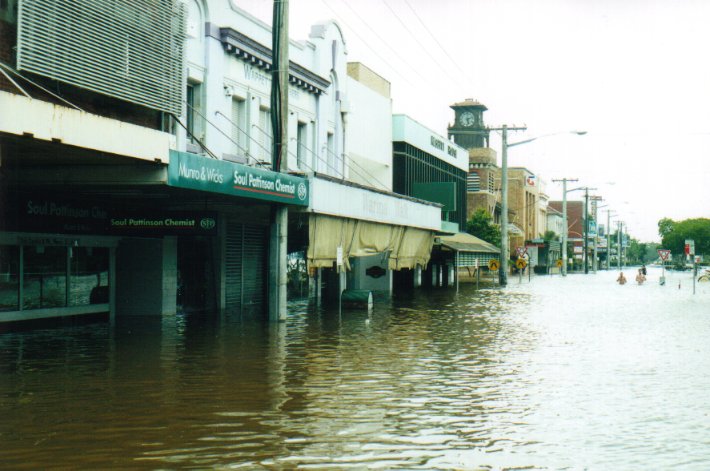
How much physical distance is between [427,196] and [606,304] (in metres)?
15.8

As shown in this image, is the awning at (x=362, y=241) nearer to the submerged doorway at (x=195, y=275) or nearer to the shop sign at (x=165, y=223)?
the submerged doorway at (x=195, y=275)

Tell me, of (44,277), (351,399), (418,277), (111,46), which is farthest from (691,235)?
(351,399)

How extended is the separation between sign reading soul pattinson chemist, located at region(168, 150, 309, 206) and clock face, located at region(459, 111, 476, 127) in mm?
83755

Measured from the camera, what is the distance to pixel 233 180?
19344 millimetres

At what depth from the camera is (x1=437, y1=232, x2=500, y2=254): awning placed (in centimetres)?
4997

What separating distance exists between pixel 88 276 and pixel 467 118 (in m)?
86.8

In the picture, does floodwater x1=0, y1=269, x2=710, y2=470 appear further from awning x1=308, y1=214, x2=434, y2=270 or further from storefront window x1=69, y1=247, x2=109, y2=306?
awning x1=308, y1=214, x2=434, y2=270

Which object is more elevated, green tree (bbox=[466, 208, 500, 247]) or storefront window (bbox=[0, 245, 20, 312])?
green tree (bbox=[466, 208, 500, 247])

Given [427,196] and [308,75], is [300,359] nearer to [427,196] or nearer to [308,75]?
[308,75]

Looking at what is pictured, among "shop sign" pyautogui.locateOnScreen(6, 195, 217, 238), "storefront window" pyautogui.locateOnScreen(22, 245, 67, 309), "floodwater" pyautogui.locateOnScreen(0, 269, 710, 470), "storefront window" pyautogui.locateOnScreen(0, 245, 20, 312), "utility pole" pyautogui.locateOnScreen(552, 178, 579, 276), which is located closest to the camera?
"floodwater" pyautogui.locateOnScreen(0, 269, 710, 470)

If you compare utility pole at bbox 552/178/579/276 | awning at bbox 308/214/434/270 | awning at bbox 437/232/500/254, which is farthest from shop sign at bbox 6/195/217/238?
utility pole at bbox 552/178/579/276

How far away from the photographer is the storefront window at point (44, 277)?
66.1 feet

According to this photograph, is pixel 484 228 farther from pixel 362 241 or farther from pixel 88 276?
pixel 88 276

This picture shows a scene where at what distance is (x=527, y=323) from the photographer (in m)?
24.5
